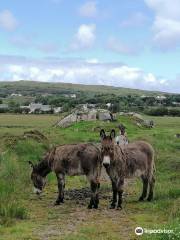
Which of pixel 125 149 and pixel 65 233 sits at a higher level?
pixel 125 149

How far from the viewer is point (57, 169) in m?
14.8

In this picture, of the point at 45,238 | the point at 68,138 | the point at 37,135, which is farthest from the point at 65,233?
the point at 68,138

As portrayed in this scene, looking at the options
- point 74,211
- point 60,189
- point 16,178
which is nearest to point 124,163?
point 74,211

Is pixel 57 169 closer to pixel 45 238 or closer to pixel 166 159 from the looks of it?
pixel 45 238

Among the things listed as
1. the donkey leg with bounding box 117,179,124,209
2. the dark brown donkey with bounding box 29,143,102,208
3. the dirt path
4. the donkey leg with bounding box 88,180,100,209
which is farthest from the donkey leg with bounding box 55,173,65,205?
the donkey leg with bounding box 117,179,124,209

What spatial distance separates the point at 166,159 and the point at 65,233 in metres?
13.0

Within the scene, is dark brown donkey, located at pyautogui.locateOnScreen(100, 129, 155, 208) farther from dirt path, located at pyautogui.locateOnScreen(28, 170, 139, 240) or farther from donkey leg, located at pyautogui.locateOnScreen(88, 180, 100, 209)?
dirt path, located at pyautogui.locateOnScreen(28, 170, 139, 240)

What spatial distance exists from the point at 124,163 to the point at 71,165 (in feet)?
5.30

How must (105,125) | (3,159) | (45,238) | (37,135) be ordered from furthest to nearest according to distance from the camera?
(105,125) < (37,135) < (3,159) < (45,238)

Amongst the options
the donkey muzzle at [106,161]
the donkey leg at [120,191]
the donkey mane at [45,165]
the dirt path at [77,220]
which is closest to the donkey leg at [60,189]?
the dirt path at [77,220]

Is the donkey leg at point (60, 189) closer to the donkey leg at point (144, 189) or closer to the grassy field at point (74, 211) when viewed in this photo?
the grassy field at point (74, 211)

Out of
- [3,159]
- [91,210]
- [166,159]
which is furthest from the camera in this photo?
[166,159]

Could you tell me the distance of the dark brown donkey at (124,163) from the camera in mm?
13258

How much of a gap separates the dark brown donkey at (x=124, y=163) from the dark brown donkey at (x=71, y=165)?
19.9 inches
